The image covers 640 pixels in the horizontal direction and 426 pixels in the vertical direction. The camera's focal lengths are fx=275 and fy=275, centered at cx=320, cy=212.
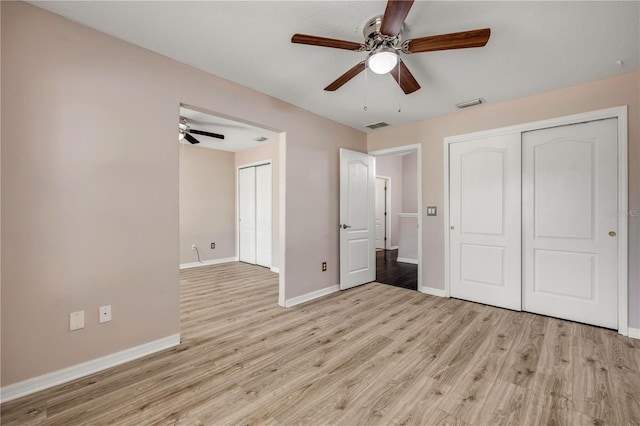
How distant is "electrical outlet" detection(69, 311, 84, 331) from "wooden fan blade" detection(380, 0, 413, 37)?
110 inches

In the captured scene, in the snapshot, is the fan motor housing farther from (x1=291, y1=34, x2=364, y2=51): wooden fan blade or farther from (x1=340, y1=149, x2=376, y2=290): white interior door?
(x1=340, y1=149, x2=376, y2=290): white interior door

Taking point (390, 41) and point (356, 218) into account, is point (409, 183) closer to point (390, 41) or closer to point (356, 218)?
point (356, 218)

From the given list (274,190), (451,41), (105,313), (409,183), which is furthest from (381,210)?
(105,313)

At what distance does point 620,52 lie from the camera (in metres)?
2.26

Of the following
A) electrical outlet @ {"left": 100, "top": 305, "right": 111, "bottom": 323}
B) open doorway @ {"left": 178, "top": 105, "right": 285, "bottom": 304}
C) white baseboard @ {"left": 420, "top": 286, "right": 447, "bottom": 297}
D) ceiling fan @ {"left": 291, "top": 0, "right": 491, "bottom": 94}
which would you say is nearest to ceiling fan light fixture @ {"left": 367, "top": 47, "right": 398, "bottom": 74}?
ceiling fan @ {"left": 291, "top": 0, "right": 491, "bottom": 94}

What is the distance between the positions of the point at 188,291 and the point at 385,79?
148 inches

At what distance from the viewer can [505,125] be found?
3.28 metres

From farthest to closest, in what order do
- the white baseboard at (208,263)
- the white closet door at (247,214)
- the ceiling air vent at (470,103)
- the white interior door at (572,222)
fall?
1. the white closet door at (247,214)
2. the white baseboard at (208,263)
3. the ceiling air vent at (470,103)
4. the white interior door at (572,222)

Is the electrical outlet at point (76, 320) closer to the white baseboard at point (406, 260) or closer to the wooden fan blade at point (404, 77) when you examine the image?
the wooden fan blade at point (404, 77)

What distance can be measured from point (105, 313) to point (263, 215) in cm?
380

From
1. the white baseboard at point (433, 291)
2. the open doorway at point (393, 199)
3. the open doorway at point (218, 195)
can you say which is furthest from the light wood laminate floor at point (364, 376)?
the open doorway at point (393, 199)

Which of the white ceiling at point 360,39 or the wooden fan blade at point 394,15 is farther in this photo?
the white ceiling at point 360,39

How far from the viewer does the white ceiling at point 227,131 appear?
3.96 meters

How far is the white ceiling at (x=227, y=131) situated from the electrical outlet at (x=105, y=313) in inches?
91.1
